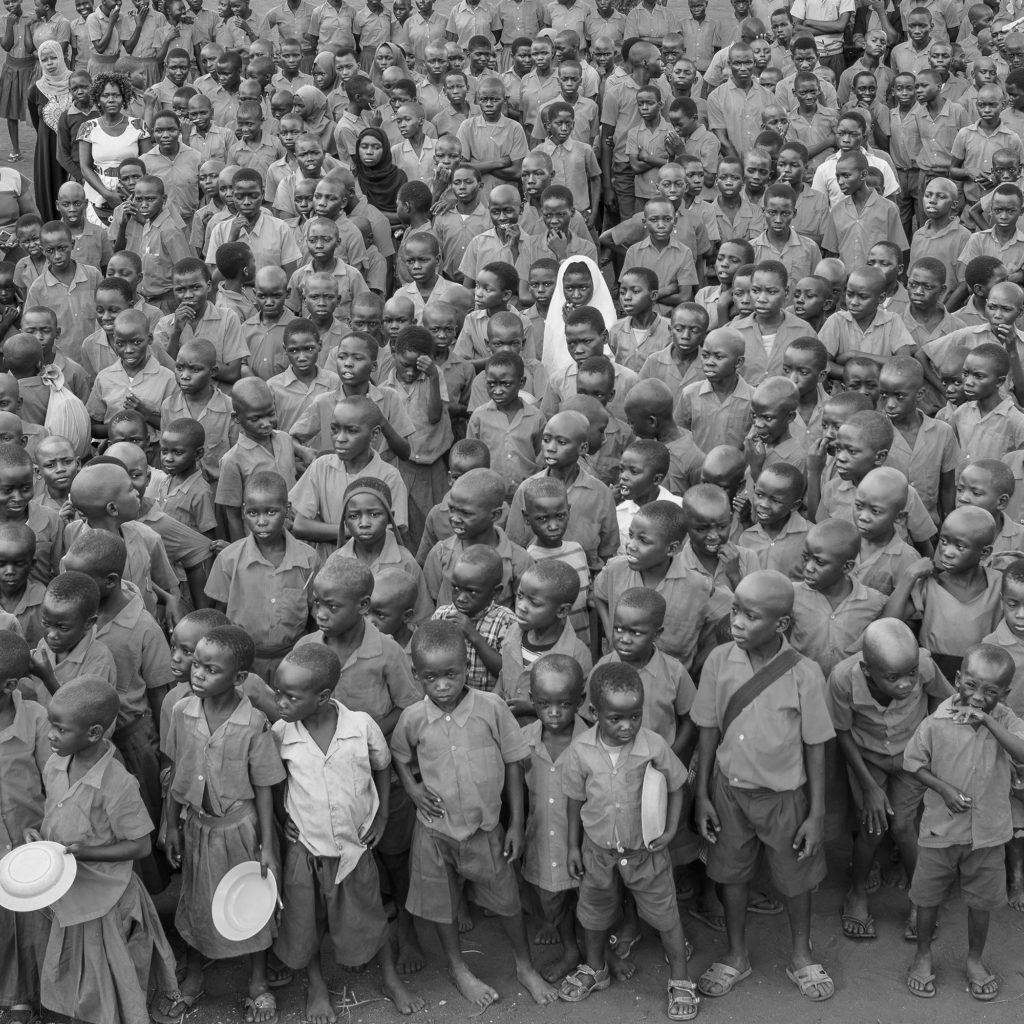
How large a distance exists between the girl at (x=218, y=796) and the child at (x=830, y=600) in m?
1.85

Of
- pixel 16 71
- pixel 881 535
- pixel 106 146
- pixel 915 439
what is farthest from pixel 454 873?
pixel 16 71

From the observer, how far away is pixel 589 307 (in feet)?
22.4

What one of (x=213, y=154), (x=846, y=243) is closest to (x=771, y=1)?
(x=846, y=243)

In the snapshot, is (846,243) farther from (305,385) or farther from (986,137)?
(305,385)

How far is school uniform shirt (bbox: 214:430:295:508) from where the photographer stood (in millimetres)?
5949

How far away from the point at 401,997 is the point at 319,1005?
0.26 m

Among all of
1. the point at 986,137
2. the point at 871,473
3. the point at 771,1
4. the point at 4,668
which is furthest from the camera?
the point at 771,1

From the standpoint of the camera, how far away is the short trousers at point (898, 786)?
15.5 ft

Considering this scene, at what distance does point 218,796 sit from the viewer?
4434 millimetres

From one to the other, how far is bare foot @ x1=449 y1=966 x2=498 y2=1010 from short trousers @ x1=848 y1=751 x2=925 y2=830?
140 centimetres

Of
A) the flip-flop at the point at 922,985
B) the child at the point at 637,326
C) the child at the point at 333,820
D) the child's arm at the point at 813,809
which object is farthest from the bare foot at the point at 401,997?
the child at the point at 637,326

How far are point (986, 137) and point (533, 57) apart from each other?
3.47 metres

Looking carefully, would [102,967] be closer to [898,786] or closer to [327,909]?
[327,909]

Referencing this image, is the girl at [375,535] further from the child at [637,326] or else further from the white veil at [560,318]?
the child at [637,326]
